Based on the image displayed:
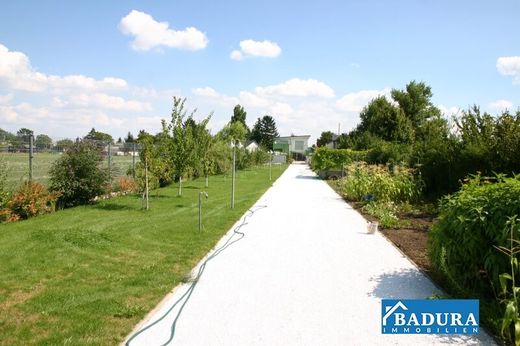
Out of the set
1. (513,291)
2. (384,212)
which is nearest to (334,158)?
(384,212)

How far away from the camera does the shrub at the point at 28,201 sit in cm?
1022

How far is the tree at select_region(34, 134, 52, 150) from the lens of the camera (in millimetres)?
12433

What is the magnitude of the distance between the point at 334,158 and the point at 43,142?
62.7 feet

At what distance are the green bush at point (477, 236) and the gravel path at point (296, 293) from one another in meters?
0.49

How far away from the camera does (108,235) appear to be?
26.2ft

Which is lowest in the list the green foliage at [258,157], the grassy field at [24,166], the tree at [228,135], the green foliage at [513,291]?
the green foliage at [513,291]

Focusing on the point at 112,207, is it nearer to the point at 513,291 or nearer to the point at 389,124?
the point at 513,291

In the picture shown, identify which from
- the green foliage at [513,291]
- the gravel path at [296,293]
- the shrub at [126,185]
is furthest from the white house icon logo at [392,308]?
the shrub at [126,185]

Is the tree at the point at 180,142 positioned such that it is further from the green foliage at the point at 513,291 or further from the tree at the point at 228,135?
the green foliage at the point at 513,291

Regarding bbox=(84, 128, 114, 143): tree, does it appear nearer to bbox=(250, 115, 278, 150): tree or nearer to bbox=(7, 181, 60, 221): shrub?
bbox=(7, 181, 60, 221): shrub

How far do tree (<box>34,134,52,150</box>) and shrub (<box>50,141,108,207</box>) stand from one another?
0.74 meters

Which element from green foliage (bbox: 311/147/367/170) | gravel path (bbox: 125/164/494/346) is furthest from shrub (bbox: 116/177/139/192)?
green foliage (bbox: 311/147/367/170)

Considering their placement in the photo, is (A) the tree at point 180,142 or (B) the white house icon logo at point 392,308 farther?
(A) the tree at point 180,142

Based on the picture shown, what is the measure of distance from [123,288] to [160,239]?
2893 mm
